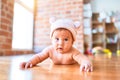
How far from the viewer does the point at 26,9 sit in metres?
3.03

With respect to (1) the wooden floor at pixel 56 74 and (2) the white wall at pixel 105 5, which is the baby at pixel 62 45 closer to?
(1) the wooden floor at pixel 56 74

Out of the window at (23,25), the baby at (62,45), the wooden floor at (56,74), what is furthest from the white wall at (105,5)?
the wooden floor at (56,74)

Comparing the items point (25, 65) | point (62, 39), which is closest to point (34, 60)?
point (25, 65)

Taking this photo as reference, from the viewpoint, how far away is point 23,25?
2.92 meters

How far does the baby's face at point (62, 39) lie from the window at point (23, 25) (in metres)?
1.76

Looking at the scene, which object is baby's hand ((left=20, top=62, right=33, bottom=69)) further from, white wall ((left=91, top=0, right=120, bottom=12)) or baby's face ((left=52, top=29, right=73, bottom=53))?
white wall ((left=91, top=0, right=120, bottom=12))

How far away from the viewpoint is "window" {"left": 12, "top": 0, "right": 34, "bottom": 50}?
2629 mm

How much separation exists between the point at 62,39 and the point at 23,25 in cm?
215

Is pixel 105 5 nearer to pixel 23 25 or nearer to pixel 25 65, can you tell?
pixel 23 25

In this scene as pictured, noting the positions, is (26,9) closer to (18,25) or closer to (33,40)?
(18,25)

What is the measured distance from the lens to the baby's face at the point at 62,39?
2.89 ft

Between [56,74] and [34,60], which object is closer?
[56,74]

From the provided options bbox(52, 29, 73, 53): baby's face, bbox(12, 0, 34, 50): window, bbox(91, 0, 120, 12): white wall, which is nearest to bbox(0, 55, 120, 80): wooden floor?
bbox(52, 29, 73, 53): baby's face

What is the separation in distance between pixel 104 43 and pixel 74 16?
191cm
